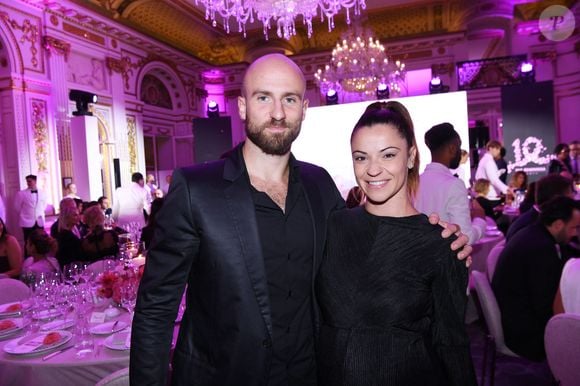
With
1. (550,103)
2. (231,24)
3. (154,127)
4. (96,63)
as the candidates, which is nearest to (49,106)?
(96,63)

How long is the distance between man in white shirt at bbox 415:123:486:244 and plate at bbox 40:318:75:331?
8.30 feet

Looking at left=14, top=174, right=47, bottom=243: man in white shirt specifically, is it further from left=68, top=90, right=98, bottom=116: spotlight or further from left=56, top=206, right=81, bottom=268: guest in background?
left=56, top=206, right=81, bottom=268: guest in background

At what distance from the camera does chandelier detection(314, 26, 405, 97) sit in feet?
30.4

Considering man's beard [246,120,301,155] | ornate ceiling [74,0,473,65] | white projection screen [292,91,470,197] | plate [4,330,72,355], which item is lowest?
plate [4,330,72,355]

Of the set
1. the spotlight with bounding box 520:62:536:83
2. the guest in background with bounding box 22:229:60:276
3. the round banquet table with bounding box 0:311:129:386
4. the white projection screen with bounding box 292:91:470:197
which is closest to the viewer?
the round banquet table with bounding box 0:311:129:386

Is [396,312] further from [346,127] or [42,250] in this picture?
[346,127]

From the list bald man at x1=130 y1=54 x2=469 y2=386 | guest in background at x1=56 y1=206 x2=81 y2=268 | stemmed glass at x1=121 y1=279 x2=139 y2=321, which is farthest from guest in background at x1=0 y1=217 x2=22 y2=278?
bald man at x1=130 y1=54 x2=469 y2=386

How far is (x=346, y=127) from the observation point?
7812mm

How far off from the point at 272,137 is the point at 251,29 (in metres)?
12.6

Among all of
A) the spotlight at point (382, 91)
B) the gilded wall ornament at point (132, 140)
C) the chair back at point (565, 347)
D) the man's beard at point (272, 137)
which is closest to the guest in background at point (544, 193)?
the chair back at point (565, 347)

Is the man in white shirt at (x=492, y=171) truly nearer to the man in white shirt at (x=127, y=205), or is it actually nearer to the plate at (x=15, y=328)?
the man in white shirt at (x=127, y=205)

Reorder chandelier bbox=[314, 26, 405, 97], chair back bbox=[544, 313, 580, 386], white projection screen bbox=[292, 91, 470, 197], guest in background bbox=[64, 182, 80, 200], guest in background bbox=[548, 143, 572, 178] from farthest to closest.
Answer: chandelier bbox=[314, 26, 405, 97] → guest in background bbox=[64, 182, 80, 200] → guest in background bbox=[548, 143, 572, 178] → white projection screen bbox=[292, 91, 470, 197] → chair back bbox=[544, 313, 580, 386]

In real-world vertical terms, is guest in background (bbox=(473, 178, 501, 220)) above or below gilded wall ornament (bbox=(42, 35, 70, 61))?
below

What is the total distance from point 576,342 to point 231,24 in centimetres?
1274
